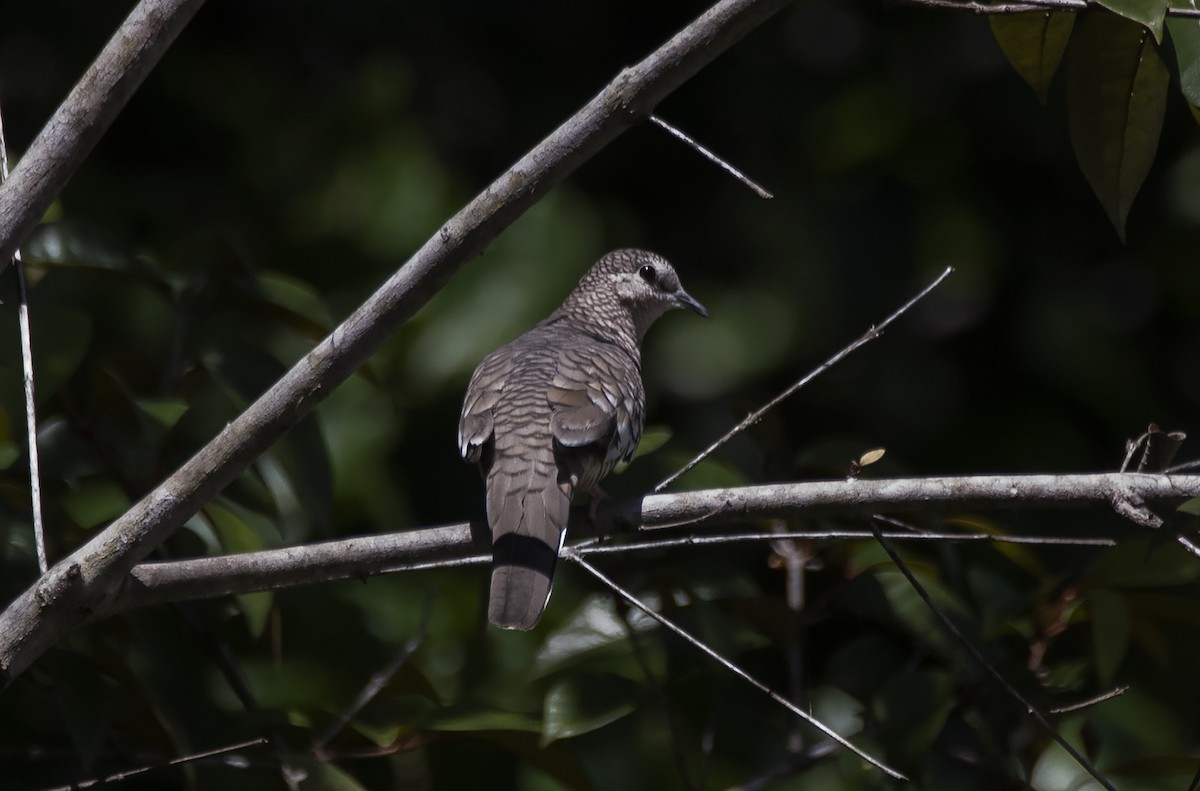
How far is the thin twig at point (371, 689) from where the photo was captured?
3.12 meters

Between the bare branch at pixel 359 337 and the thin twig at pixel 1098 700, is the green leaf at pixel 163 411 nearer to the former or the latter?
the bare branch at pixel 359 337

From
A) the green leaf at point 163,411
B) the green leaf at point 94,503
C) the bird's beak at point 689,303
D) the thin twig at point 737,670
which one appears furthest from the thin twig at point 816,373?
the bird's beak at point 689,303

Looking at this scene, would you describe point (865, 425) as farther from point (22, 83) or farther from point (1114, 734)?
point (22, 83)

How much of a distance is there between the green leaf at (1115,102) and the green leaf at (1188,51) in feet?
0.21

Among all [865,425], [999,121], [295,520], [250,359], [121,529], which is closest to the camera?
[121,529]

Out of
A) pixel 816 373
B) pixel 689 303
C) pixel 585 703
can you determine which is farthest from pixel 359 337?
pixel 689 303

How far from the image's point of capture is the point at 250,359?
3232 millimetres

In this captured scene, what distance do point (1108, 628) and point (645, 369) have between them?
117 inches

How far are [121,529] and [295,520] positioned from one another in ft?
4.96

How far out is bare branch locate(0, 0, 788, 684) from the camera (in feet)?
7.21

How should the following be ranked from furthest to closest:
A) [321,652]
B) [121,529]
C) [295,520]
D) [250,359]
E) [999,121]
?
1. [999,121]
2. [295,520]
3. [321,652]
4. [250,359]
5. [121,529]

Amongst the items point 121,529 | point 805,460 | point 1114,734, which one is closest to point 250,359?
point 121,529

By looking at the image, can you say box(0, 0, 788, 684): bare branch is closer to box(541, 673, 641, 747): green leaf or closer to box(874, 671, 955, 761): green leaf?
box(541, 673, 641, 747): green leaf

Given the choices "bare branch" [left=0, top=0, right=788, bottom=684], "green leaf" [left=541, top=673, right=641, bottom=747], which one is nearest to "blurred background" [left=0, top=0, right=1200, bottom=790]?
"green leaf" [left=541, top=673, right=641, bottom=747]
